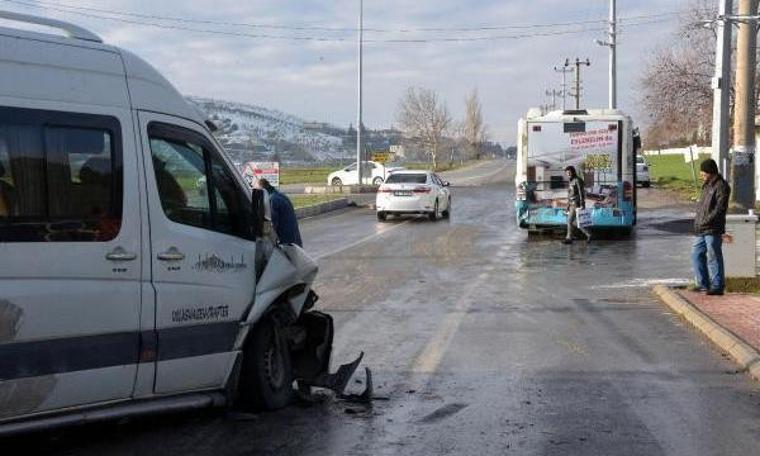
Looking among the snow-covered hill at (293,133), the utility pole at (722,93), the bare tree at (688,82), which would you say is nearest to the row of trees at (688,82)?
the bare tree at (688,82)

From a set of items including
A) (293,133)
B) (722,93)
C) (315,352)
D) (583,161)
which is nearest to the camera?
(315,352)

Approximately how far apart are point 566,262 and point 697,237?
512 centimetres

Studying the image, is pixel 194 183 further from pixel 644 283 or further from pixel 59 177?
pixel 644 283

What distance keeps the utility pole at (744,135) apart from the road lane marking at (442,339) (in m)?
12.0

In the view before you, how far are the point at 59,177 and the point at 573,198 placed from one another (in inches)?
648

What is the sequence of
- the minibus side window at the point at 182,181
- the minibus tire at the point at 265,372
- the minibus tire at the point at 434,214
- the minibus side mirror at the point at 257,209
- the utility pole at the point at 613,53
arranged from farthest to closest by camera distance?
the utility pole at the point at 613,53, the minibus tire at the point at 434,214, the minibus tire at the point at 265,372, the minibus side mirror at the point at 257,209, the minibus side window at the point at 182,181

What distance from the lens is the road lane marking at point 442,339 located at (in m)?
8.51

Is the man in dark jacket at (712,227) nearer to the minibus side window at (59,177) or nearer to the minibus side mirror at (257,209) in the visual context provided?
the minibus side mirror at (257,209)

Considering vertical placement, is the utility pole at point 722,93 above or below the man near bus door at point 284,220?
above

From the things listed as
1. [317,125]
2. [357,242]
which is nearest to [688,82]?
[357,242]

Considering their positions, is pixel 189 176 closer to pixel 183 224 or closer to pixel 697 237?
pixel 183 224

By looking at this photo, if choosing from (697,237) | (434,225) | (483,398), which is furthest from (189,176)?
(434,225)

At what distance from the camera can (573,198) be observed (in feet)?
67.9

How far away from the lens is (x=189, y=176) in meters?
6.29
